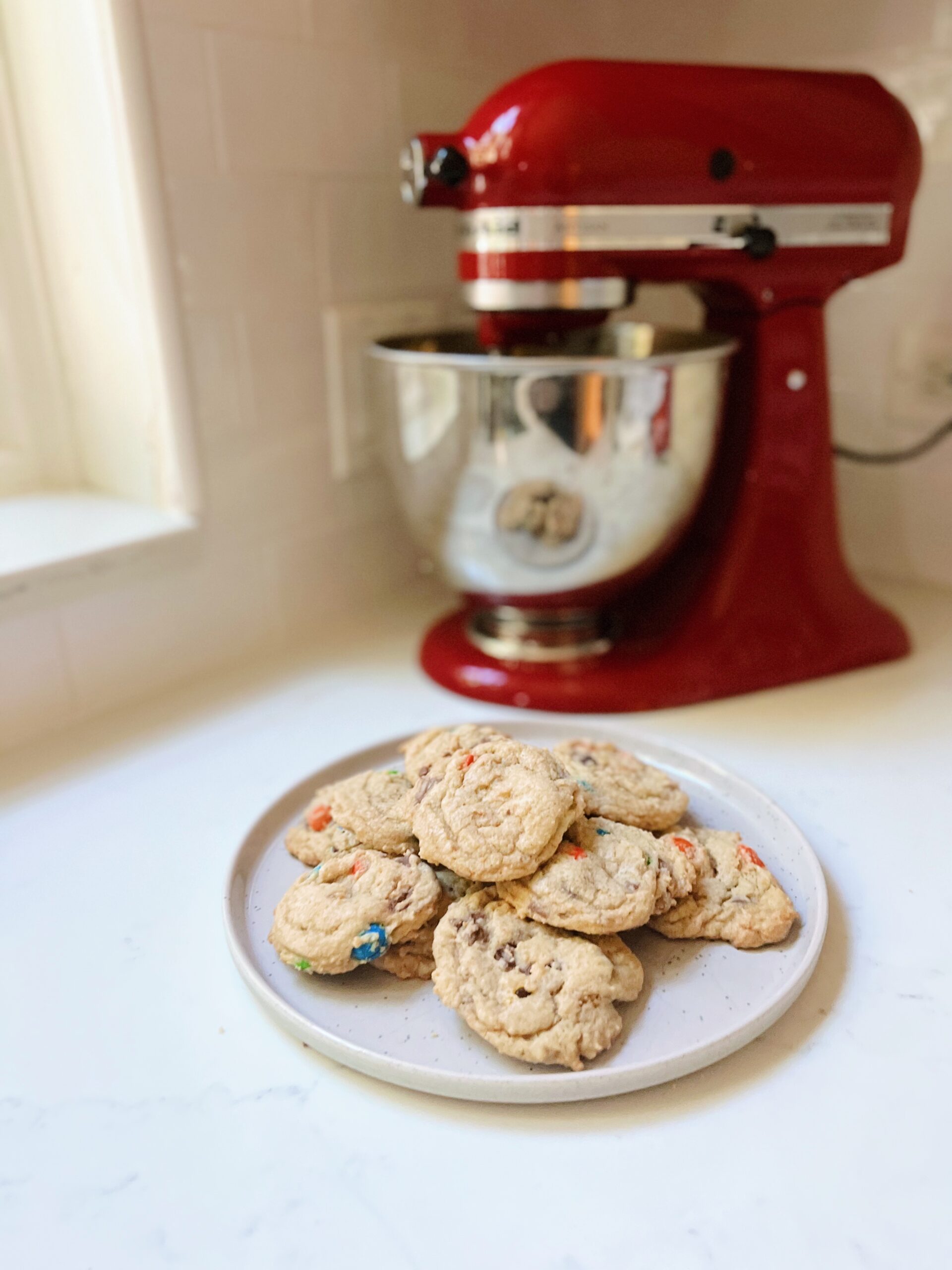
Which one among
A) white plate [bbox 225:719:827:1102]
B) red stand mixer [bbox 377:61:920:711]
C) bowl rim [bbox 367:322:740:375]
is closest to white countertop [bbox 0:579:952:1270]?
white plate [bbox 225:719:827:1102]

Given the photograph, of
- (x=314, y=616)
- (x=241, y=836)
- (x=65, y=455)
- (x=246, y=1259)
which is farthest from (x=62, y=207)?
(x=246, y=1259)

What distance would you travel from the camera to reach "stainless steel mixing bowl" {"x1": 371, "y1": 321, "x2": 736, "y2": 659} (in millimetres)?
699

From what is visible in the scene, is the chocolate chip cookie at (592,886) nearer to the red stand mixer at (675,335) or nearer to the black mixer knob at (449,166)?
the red stand mixer at (675,335)

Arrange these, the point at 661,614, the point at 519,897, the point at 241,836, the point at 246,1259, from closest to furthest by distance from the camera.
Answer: the point at 246,1259 < the point at 519,897 < the point at 241,836 < the point at 661,614

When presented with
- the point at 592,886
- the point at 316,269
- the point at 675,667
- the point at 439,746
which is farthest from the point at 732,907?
the point at 316,269

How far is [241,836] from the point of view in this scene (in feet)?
1.88

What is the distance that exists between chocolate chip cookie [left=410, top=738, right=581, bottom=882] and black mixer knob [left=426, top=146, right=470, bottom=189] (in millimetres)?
402

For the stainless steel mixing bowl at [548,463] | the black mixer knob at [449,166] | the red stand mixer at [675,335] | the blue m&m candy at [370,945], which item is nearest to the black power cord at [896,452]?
the red stand mixer at [675,335]

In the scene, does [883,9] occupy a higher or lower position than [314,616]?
higher

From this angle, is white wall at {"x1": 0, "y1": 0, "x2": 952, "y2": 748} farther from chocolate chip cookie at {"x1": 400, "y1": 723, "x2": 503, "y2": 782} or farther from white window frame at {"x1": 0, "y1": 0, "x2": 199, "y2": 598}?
chocolate chip cookie at {"x1": 400, "y1": 723, "x2": 503, "y2": 782}

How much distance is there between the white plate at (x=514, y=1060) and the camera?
412 millimetres

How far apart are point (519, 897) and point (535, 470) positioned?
14.2 inches

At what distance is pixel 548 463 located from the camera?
2.36ft

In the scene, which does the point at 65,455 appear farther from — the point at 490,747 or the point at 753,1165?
the point at 753,1165
